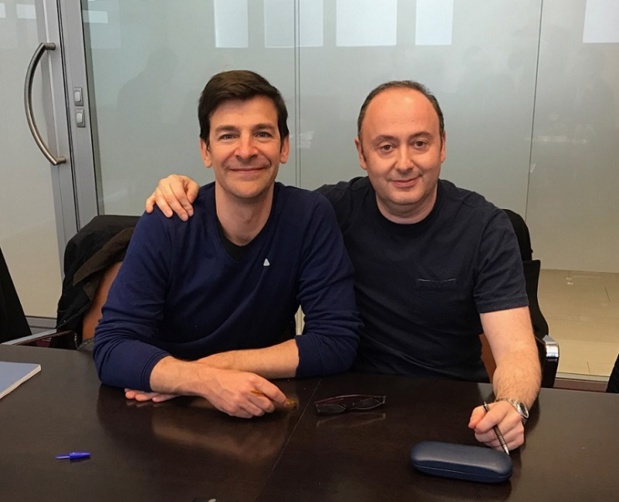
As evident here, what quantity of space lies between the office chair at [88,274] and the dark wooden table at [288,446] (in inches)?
27.7

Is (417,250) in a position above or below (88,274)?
above

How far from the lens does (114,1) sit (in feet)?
11.4

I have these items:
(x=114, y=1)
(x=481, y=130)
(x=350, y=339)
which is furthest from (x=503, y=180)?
(x=114, y=1)

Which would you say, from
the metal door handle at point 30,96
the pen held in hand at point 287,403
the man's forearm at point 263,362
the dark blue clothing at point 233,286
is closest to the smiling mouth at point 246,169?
the dark blue clothing at point 233,286

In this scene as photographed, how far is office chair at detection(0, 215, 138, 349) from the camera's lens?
2176 mm

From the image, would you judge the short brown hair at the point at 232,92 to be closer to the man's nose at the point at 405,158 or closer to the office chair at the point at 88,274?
the man's nose at the point at 405,158

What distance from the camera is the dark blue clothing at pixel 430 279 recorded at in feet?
5.74

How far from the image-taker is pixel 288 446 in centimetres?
121

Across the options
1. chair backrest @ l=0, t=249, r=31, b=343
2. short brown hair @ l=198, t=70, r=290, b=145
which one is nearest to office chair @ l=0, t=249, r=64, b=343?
chair backrest @ l=0, t=249, r=31, b=343

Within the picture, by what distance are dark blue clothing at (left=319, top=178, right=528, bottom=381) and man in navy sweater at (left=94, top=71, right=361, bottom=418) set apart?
0.35 ft

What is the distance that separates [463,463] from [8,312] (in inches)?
66.6

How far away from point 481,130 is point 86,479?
2.54 m

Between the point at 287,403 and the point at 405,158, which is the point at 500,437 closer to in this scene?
the point at 287,403

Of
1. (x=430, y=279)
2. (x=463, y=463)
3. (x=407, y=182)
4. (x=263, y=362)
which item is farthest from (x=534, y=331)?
(x=463, y=463)
